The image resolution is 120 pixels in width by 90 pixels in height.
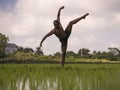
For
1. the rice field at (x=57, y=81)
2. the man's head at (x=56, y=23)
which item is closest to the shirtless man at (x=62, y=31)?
the man's head at (x=56, y=23)

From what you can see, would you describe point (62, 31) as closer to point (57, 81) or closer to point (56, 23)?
point (56, 23)

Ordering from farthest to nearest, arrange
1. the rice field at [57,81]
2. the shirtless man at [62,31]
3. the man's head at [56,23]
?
1. the shirtless man at [62,31]
2. the man's head at [56,23]
3. the rice field at [57,81]

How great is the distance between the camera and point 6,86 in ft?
15.6

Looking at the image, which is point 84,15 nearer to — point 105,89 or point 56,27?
Answer: point 56,27

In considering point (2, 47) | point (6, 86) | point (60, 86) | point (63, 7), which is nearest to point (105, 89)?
point (60, 86)

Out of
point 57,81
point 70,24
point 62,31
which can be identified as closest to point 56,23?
point 62,31

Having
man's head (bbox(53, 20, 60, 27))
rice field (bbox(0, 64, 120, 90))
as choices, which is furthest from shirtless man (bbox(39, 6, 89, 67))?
rice field (bbox(0, 64, 120, 90))

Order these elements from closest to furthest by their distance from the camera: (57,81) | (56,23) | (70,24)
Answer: (57,81) → (56,23) → (70,24)

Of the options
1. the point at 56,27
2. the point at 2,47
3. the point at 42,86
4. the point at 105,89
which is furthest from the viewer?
the point at 2,47

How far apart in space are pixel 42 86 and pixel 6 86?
52 centimetres

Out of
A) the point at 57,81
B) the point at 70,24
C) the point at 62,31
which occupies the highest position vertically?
the point at 70,24

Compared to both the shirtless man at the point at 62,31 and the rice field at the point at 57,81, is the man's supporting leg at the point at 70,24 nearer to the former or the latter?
the shirtless man at the point at 62,31

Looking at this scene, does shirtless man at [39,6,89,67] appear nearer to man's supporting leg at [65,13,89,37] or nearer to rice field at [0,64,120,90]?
man's supporting leg at [65,13,89,37]

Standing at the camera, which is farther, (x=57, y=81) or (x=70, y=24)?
(x=70, y=24)
